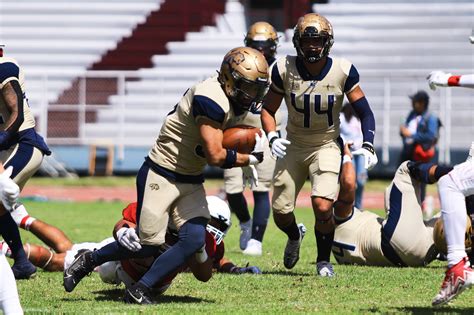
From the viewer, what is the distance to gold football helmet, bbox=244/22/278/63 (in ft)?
31.0

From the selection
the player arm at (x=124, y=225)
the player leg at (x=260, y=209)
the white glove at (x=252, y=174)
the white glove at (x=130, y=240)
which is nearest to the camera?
the white glove at (x=130, y=240)

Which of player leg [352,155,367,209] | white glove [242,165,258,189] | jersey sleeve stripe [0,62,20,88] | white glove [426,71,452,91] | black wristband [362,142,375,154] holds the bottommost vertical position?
player leg [352,155,367,209]

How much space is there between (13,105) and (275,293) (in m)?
2.22

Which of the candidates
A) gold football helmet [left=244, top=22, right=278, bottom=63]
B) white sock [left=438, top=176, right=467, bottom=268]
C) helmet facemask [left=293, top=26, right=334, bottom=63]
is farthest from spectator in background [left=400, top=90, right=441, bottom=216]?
white sock [left=438, top=176, right=467, bottom=268]

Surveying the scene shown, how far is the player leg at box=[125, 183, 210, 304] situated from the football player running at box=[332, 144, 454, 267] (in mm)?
2028

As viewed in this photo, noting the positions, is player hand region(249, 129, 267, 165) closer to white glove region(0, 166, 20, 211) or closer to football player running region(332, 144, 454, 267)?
white glove region(0, 166, 20, 211)

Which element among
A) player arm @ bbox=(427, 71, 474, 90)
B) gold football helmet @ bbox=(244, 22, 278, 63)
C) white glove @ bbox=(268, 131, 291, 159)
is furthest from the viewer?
gold football helmet @ bbox=(244, 22, 278, 63)

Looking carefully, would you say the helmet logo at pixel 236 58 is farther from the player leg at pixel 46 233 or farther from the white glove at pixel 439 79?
the player leg at pixel 46 233

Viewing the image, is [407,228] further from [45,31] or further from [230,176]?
[45,31]

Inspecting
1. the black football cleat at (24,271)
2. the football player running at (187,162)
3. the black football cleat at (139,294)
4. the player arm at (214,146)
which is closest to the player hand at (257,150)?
the football player running at (187,162)

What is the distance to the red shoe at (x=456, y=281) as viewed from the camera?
18.4ft

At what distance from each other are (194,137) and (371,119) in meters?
1.85

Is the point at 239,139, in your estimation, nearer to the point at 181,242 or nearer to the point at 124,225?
the point at 181,242

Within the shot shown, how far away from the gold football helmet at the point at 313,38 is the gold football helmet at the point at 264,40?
1755 mm
